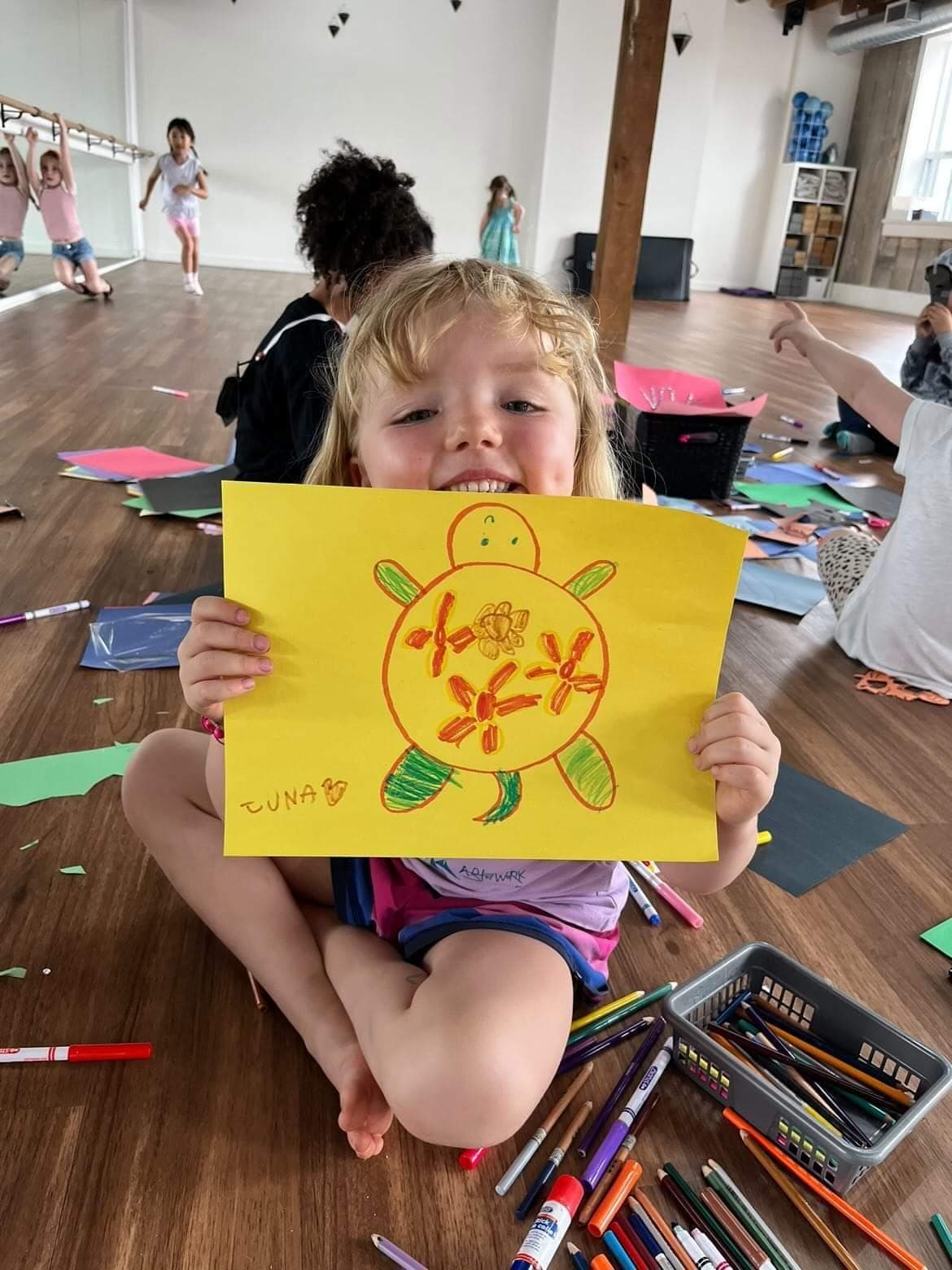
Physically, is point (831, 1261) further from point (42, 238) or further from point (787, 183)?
point (787, 183)

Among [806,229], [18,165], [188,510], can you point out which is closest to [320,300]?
[188,510]

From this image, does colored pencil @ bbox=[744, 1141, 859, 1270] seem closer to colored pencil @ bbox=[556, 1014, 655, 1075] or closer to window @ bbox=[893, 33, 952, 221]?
colored pencil @ bbox=[556, 1014, 655, 1075]

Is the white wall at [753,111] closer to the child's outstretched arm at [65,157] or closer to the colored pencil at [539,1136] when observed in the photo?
the child's outstretched arm at [65,157]

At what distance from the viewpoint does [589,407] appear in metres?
1.00

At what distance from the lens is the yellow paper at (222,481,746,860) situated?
0.73m

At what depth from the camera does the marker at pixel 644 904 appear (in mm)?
1127

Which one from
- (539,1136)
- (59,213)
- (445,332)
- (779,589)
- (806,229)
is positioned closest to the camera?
(539,1136)

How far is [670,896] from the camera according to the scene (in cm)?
117

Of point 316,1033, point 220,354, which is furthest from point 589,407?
point 220,354

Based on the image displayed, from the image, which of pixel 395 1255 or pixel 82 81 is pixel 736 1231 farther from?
pixel 82 81

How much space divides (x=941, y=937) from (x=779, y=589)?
3.87ft

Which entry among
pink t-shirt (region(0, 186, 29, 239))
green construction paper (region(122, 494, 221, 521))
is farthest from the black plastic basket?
pink t-shirt (region(0, 186, 29, 239))

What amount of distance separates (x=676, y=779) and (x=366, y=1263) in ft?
1.40

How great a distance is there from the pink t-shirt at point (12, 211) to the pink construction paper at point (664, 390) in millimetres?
4249
